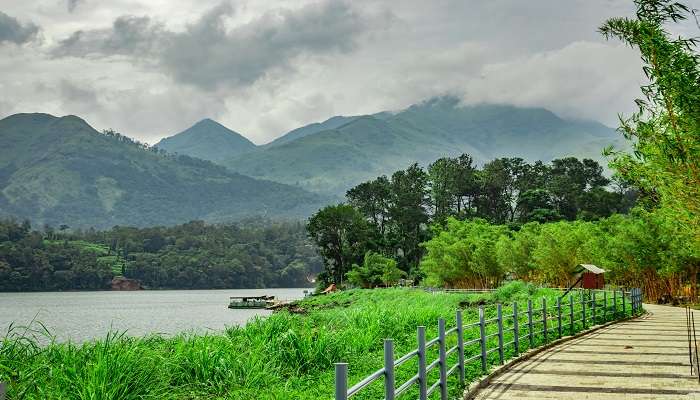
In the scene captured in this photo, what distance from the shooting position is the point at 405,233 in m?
104

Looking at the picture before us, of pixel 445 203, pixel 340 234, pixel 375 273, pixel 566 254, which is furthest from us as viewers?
pixel 445 203

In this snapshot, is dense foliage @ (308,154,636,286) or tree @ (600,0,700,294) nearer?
tree @ (600,0,700,294)

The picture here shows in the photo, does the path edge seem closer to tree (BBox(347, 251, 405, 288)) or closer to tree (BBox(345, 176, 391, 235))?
tree (BBox(347, 251, 405, 288))

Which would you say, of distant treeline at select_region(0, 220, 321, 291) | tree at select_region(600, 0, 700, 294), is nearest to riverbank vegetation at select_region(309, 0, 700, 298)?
tree at select_region(600, 0, 700, 294)

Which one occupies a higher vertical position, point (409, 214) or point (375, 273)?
point (409, 214)

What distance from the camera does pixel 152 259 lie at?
168500 millimetres

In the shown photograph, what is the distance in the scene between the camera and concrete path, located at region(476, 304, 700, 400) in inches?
396

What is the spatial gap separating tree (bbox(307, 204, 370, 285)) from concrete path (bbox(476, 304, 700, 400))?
7718 cm

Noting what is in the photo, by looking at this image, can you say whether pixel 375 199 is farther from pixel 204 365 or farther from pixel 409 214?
pixel 204 365

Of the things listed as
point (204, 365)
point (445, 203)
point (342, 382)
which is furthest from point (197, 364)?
point (445, 203)

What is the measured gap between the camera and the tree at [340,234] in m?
94.9

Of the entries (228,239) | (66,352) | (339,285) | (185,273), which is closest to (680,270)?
(66,352)

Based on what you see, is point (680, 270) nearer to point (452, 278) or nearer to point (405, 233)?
point (452, 278)

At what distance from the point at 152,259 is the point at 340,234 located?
85.5 metres
